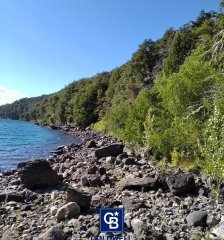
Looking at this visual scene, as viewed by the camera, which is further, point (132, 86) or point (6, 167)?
point (132, 86)

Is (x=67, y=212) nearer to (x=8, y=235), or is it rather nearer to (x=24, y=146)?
(x=8, y=235)

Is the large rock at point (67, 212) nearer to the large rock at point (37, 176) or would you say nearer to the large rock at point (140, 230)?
the large rock at point (140, 230)

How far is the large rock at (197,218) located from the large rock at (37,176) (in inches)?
334

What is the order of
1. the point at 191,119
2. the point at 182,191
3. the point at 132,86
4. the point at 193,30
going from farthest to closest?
the point at 132,86
the point at 193,30
the point at 191,119
the point at 182,191

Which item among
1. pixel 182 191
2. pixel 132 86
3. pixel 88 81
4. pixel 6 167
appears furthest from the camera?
pixel 88 81

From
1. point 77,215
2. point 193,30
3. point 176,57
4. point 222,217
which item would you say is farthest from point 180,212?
point 193,30

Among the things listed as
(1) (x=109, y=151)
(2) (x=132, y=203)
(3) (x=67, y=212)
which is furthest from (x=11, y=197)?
(1) (x=109, y=151)

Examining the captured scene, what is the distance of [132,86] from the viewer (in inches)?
2749

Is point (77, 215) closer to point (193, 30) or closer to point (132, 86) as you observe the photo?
point (193, 30)

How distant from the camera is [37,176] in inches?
624

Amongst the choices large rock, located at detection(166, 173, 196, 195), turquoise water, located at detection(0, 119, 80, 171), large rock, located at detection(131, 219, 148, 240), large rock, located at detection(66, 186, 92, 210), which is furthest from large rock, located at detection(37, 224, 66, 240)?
turquoise water, located at detection(0, 119, 80, 171)

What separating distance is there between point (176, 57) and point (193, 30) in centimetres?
809

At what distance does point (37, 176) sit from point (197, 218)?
925 cm

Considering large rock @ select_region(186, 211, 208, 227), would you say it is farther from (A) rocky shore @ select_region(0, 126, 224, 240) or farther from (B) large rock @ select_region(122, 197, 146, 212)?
(B) large rock @ select_region(122, 197, 146, 212)
